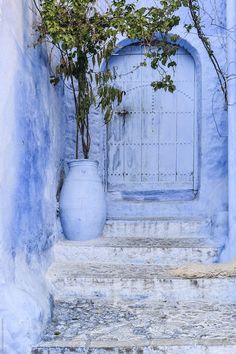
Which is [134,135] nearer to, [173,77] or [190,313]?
[173,77]

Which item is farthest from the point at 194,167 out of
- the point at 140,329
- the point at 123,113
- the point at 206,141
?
the point at 140,329

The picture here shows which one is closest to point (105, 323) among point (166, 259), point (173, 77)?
point (166, 259)

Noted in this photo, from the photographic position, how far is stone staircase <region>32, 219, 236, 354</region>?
2.85 m

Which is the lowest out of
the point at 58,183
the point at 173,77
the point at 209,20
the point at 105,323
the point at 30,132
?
the point at 105,323

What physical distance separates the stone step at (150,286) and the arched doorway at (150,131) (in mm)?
1930

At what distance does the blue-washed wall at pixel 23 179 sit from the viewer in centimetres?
289

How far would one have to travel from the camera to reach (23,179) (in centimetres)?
338

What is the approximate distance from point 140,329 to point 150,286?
0.54 metres

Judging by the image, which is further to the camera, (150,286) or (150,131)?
(150,131)

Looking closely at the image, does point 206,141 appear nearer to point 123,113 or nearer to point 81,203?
point 123,113

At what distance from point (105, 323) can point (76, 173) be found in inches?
66.6

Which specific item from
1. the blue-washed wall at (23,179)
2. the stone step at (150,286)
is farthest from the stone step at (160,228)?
the stone step at (150,286)

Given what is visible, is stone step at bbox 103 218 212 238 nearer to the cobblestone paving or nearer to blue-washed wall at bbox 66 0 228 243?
blue-washed wall at bbox 66 0 228 243

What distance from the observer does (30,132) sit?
3.60 metres
